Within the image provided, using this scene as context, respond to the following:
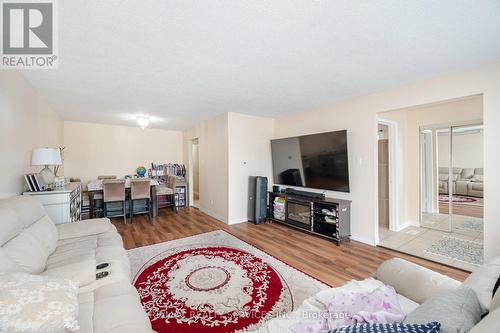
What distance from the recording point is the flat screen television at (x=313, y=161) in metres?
3.55

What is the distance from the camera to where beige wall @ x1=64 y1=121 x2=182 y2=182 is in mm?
5434

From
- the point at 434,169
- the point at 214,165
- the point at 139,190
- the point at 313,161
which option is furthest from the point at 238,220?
the point at 434,169

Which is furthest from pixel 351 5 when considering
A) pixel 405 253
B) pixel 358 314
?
pixel 405 253

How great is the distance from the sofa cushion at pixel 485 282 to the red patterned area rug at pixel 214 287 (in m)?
1.31

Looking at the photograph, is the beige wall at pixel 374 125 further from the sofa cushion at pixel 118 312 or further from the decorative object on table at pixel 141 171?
the decorative object on table at pixel 141 171

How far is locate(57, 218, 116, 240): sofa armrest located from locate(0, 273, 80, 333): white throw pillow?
1.45 metres

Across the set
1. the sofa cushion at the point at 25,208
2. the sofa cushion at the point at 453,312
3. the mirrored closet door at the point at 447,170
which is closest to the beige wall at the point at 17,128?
the sofa cushion at the point at 25,208

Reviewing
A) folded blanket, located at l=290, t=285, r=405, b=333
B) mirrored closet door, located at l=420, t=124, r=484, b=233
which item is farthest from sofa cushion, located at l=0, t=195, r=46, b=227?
mirrored closet door, located at l=420, t=124, r=484, b=233

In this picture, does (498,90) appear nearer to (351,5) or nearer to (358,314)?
(351,5)

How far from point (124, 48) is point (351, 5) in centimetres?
193

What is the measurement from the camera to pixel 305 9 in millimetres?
1505

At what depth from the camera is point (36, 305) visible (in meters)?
0.95

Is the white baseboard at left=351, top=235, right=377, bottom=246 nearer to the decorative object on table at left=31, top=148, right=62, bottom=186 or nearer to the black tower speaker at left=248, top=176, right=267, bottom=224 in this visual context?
the black tower speaker at left=248, top=176, right=267, bottom=224

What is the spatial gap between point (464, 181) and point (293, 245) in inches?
190
